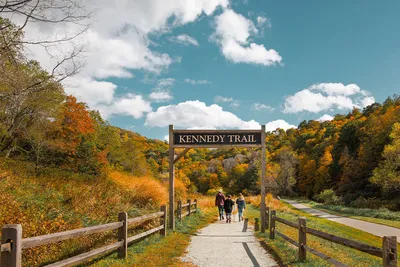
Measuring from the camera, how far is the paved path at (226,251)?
26.6ft

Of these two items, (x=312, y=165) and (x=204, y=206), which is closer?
(x=204, y=206)

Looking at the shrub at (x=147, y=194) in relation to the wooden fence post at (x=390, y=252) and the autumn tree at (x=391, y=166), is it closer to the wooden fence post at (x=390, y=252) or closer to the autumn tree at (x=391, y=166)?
the wooden fence post at (x=390, y=252)

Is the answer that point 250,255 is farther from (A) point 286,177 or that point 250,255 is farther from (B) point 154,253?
(A) point 286,177

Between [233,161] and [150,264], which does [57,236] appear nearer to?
[150,264]

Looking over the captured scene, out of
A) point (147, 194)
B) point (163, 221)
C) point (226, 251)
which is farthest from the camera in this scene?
point (147, 194)

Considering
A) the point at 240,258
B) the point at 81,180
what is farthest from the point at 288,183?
the point at 240,258

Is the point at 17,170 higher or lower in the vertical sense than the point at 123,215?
higher

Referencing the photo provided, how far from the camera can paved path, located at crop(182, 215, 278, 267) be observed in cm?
810

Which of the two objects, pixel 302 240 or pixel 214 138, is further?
pixel 214 138

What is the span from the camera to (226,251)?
31.3ft

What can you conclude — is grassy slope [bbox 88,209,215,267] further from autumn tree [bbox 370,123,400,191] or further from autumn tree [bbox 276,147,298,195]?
autumn tree [bbox 276,147,298,195]

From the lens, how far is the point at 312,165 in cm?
8294

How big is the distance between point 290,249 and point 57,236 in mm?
6579

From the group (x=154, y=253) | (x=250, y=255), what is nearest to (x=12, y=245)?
(x=154, y=253)
